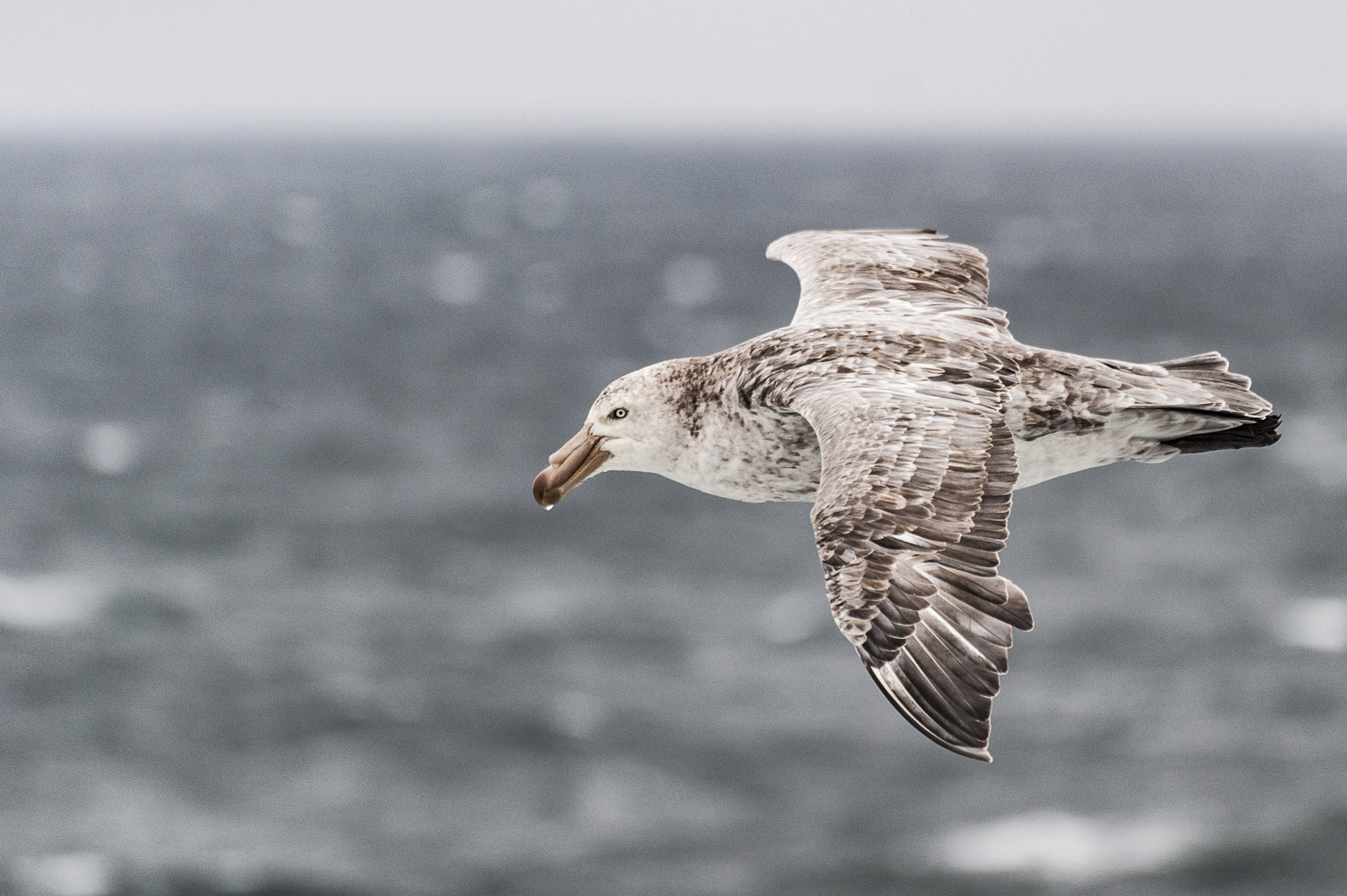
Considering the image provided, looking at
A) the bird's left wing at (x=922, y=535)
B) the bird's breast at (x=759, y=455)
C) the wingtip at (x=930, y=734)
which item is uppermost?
the bird's breast at (x=759, y=455)

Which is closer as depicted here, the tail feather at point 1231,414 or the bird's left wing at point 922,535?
the bird's left wing at point 922,535

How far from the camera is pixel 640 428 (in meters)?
12.6

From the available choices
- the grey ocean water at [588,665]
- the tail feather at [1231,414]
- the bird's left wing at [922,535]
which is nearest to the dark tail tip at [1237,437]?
the tail feather at [1231,414]

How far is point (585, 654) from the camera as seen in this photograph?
328ft

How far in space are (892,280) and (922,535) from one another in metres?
6.14

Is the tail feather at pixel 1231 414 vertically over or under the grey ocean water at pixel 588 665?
under

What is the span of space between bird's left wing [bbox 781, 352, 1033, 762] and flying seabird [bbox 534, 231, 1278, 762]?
0.01 meters

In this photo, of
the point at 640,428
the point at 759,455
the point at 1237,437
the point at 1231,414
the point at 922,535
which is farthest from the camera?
the point at 640,428

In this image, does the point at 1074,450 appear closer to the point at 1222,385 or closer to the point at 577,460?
the point at 1222,385

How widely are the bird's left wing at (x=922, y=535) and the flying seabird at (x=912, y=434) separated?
0.04 feet

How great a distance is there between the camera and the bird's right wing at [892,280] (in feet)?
44.5

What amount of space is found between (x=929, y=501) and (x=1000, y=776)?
272 ft

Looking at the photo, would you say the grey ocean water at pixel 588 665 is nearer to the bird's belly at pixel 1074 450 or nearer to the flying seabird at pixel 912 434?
the flying seabird at pixel 912 434

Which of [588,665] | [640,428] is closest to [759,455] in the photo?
[640,428]
